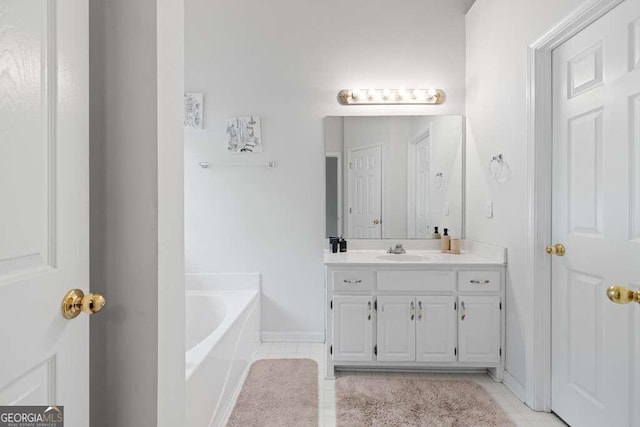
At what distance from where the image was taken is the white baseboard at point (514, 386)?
2107 millimetres

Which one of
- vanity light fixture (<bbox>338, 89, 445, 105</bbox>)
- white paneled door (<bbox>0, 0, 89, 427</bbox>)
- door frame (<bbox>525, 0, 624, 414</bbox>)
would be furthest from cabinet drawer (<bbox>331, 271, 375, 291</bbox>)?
white paneled door (<bbox>0, 0, 89, 427</bbox>)

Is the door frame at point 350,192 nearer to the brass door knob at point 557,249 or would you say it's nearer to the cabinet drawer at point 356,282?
the cabinet drawer at point 356,282

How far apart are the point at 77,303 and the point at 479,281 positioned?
2.24 metres

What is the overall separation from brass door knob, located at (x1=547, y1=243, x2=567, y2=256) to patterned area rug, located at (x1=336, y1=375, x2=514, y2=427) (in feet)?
3.03

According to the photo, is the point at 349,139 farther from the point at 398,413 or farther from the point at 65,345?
the point at 65,345

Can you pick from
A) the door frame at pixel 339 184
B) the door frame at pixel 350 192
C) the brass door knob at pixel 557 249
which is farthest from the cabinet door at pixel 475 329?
the door frame at pixel 339 184

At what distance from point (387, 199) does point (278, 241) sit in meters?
0.98

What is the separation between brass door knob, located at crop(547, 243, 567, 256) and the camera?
6.17 ft

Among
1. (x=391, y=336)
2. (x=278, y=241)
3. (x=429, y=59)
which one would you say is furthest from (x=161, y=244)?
(x=429, y=59)

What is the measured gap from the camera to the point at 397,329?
2369mm

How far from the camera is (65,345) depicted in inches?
30.6

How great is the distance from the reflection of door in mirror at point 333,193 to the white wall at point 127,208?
84.4 inches

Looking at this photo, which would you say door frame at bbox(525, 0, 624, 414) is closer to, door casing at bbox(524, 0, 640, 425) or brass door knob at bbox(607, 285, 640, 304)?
door casing at bbox(524, 0, 640, 425)

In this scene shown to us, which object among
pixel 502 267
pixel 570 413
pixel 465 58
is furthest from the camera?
pixel 465 58
